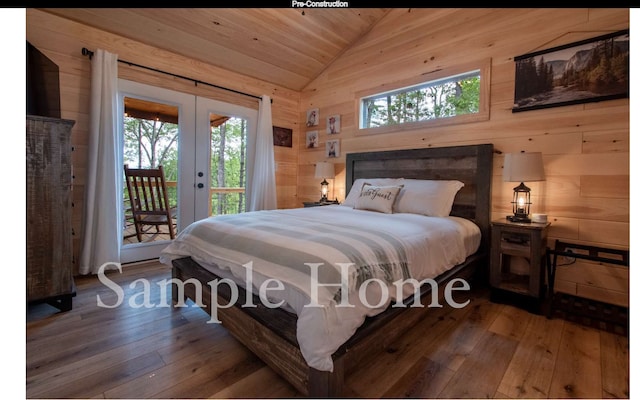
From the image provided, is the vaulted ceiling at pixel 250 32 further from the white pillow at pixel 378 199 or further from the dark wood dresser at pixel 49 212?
the white pillow at pixel 378 199

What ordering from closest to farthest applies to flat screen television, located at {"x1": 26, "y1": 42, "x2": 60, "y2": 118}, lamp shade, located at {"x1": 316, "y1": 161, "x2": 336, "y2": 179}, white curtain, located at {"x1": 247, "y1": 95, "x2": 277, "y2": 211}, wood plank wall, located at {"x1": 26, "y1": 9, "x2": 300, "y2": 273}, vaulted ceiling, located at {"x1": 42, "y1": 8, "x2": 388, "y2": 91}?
1. flat screen television, located at {"x1": 26, "y1": 42, "x2": 60, "y2": 118}
2. wood plank wall, located at {"x1": 26, "y1": 9, "x2": 300, "y2": 273}
3. vaulted ceiling, located at {"x1": 42, "y1": 8, "x2": 388, "y2": 91}
4. lamp shade, located at {"x1": 316, "y1": 161, "x2": 336, "y2": 179}
5. white curtain, located at {"x1": 247, "y1": 95, "x2": 277, "y2": 211}

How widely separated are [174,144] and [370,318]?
9.85ft

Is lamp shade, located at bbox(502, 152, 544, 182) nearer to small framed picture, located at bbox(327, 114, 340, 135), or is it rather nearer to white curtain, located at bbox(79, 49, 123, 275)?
small framed picture, located at bbox(327, 114, 340, 135)

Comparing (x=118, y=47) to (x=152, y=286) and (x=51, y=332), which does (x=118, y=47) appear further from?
(x=51, y=332)

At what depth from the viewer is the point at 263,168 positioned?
3.94 meters

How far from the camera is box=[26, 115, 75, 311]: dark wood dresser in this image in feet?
5.89

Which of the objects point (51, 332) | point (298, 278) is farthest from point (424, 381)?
point (51, 332)

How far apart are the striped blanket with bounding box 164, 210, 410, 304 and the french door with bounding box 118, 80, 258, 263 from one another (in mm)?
1627

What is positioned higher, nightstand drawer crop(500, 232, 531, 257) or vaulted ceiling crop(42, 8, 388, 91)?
vaulted ceiling crop(42, 8, 388, 91)

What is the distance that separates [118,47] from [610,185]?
4462 millimetres

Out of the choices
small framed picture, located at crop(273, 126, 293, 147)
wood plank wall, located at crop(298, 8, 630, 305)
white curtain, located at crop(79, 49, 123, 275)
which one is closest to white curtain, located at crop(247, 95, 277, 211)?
small framed picture, located at crop(273, 126, 293, 147)

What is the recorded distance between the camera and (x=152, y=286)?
2.43 m

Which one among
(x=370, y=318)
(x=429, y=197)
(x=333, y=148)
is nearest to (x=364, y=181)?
(x=429, y=197)

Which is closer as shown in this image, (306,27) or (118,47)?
(118,47)
